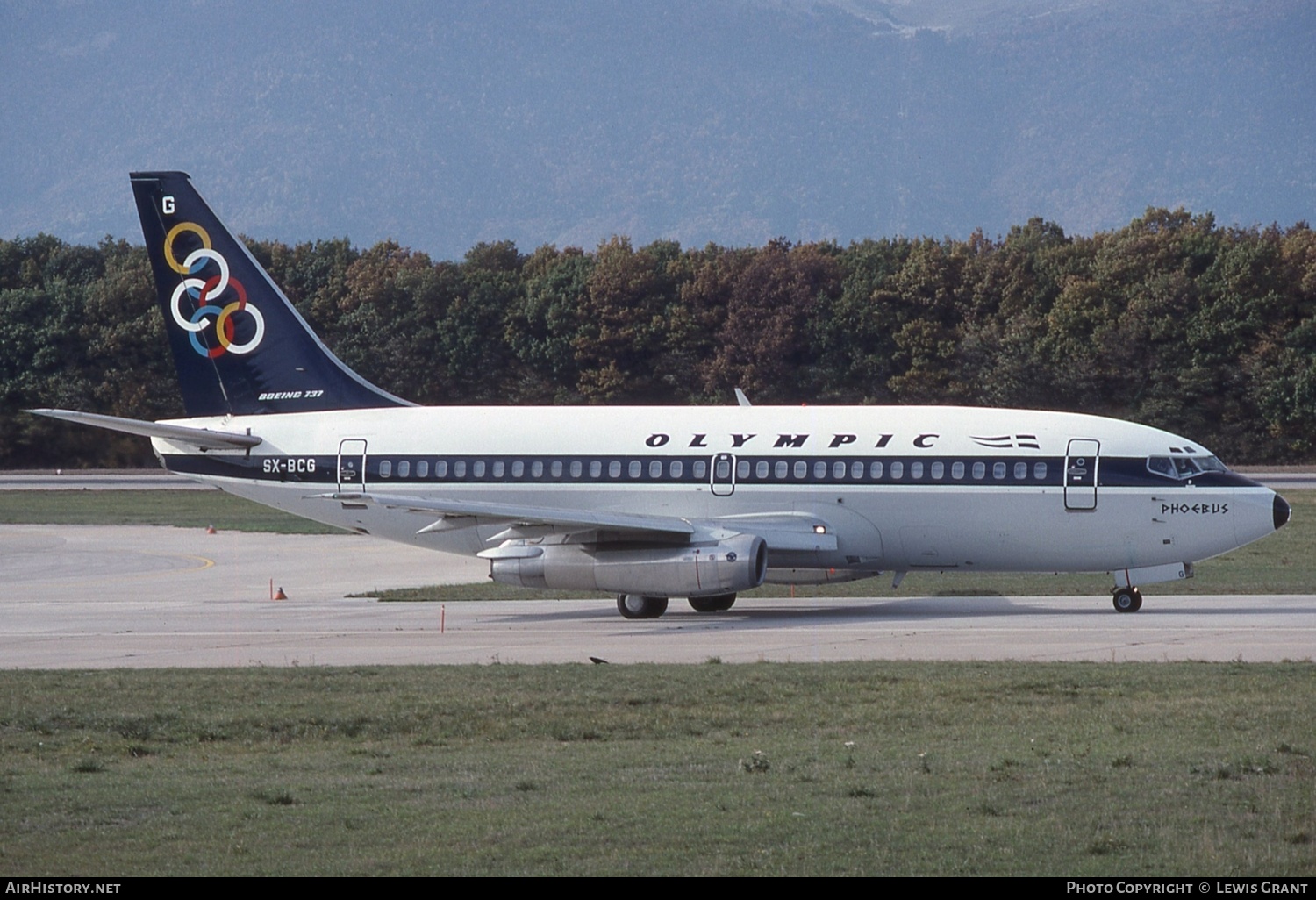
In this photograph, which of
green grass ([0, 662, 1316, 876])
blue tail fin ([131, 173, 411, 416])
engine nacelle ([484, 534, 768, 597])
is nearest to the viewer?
green grass ([0, 662, 1316, 876])

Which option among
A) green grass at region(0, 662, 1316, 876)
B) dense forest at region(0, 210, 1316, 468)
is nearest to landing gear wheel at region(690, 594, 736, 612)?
green grass at region(0, 662, 1316, 876)

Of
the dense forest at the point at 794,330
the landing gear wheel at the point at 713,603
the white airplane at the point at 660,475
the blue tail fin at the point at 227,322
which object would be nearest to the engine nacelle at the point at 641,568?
the white airplane at the point at 660,475

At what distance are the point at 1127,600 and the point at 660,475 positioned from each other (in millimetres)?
9111

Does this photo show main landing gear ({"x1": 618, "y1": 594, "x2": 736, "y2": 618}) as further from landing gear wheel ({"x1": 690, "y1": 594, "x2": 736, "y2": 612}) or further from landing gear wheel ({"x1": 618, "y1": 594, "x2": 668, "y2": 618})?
landing gear wheel ({"x1": 690, "y1": 594, "x2": 736, "y2": 612})

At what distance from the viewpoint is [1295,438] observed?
268 ft

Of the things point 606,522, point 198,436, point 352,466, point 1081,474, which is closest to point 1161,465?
point 1081,474

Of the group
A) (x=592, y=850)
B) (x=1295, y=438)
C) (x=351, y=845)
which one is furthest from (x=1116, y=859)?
(x=1295, y=438)

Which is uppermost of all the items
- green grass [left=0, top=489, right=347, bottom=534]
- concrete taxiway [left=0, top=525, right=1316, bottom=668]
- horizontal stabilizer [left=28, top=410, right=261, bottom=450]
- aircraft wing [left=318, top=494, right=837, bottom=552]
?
horizontal stabilizer [left=28, top=410, right=261, bottom=450]

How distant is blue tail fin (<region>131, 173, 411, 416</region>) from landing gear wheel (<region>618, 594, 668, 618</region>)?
24.4ft

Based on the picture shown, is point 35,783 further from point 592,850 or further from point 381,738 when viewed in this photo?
point 592,850

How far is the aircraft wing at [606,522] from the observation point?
98.4ft

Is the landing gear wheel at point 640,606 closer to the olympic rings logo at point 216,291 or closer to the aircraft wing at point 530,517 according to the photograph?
the aircraft wing at point 530,517

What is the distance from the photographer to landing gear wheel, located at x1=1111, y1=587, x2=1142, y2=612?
29.9 metres

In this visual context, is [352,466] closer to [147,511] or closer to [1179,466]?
[1179,466]
